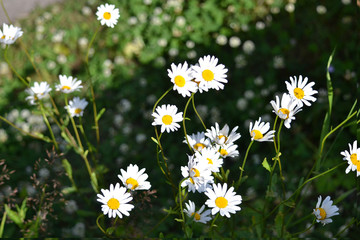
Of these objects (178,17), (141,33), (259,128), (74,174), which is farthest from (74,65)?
(259,128)

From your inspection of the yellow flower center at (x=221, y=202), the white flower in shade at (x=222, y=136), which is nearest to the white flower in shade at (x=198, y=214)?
the yellow flower center at (x=221, y=202)

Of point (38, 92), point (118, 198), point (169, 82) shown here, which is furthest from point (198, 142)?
point (169, 82)

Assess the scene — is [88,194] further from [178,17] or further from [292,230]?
[178,17]

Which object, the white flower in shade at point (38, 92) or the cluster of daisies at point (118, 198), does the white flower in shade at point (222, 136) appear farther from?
the white flower in shade at point (38, 92)

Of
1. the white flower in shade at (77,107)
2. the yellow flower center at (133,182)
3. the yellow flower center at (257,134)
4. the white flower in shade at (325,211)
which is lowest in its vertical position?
the white flower in shade at (325,211)

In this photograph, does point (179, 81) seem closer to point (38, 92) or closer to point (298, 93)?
point (298, 93)

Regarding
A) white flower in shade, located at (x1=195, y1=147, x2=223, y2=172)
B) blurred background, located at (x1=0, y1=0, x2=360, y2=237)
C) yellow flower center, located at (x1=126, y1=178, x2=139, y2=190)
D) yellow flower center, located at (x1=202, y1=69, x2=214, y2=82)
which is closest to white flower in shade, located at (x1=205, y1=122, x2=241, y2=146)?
white flower in shade, located at (x1=195, y1=147, x2=223, y2=172)

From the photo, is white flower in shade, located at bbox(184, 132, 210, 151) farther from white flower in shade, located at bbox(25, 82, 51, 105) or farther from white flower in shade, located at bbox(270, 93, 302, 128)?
white flower in shade, located at bbox(25, 82, 51, 105)
